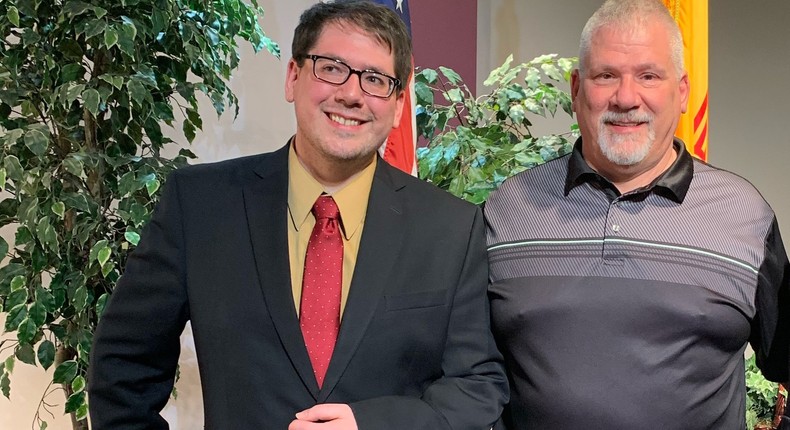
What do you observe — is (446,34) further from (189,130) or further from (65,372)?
(65,372)

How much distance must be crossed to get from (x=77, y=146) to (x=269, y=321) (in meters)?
1.10

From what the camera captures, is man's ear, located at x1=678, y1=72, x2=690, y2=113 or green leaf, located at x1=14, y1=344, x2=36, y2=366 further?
green leaf, located at x1=14, y1=344, x2=36, y2=366

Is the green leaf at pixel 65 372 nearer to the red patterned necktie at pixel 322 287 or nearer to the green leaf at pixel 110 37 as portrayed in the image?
the green leaf at pixel 110 37

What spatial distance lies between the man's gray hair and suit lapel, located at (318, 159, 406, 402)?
0.56m

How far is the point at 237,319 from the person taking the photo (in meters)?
1.31

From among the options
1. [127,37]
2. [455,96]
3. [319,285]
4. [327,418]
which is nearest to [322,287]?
[319,285]

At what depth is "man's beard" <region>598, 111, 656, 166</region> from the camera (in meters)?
1.56

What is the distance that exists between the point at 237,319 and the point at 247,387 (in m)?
0.12

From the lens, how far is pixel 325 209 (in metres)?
1.40

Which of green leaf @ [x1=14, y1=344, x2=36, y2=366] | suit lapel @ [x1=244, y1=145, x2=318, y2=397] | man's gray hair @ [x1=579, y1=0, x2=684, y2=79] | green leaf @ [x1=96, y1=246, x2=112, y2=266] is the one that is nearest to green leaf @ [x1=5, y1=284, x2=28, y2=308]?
green leaf @ [x1=14, y1=344, x2=36, y2=366]

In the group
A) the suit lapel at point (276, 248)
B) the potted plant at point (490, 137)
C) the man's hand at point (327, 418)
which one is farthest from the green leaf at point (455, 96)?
the man's hand at point (327, 418)

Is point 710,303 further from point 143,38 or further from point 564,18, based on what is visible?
point 564,18

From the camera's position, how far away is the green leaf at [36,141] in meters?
1.86

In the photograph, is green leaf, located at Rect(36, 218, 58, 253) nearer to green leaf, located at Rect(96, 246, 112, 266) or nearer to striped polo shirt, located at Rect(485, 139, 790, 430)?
green leaf, located at Rect(96, 246, 112, 266)
